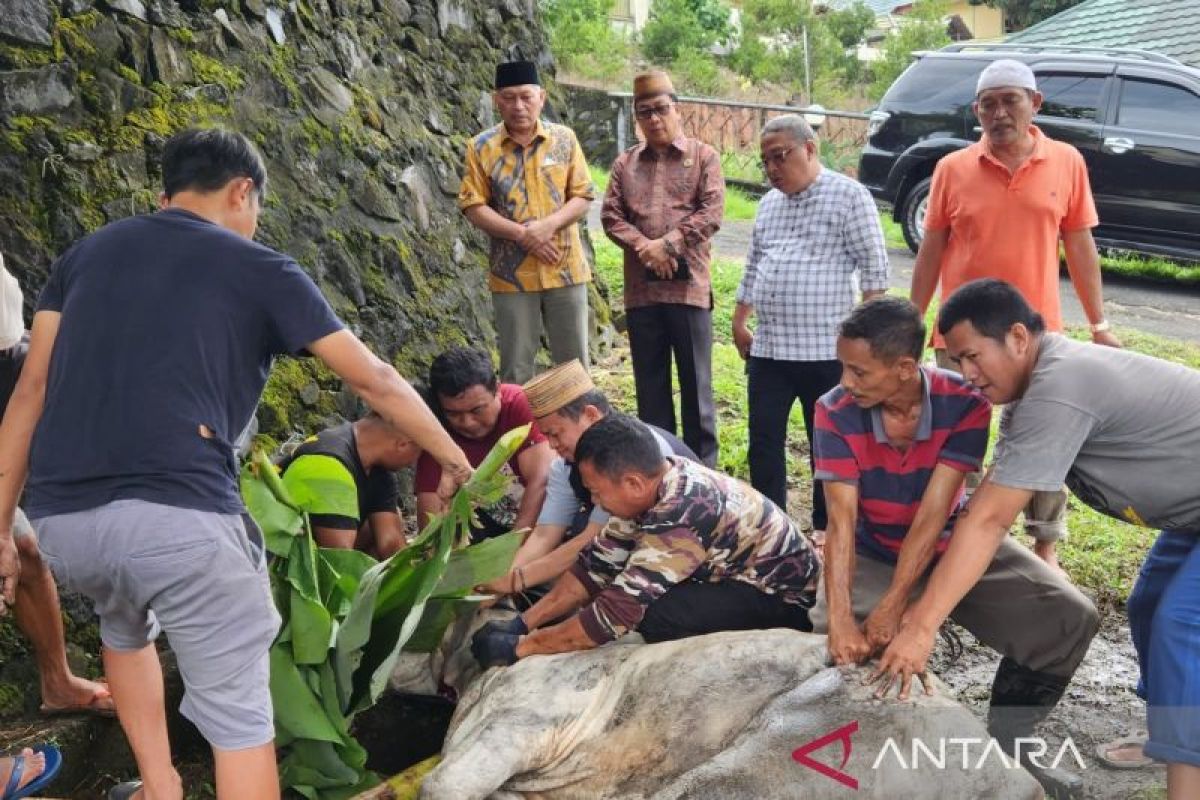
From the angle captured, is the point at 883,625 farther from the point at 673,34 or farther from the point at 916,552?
the point at 673,34

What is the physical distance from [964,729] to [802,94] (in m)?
20.0

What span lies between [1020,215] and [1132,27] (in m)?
11.7

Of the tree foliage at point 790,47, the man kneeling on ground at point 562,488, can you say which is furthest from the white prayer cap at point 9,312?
the tree foliage at point 790,47

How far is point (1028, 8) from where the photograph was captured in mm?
22609

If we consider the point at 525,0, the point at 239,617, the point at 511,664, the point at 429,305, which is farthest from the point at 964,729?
the point at 525,0

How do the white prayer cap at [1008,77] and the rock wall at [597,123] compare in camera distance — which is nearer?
the white prayer cap at [1008,77]

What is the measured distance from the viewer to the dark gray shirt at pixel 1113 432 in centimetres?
323

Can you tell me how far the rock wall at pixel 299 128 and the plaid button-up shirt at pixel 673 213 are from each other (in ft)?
3.68

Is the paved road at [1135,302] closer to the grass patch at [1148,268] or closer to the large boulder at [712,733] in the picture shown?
the grass patch at [1148,268]

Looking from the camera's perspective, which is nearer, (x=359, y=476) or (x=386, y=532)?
(x=359, y=476)

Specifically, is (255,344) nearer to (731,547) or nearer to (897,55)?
(731,547)

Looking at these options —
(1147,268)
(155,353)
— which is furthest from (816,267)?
(1147,268)

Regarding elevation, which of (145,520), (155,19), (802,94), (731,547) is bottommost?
(802,94)

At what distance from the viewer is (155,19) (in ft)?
18.1
